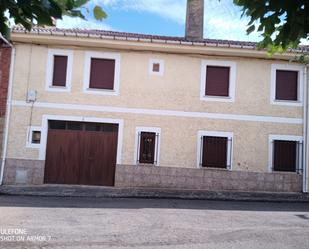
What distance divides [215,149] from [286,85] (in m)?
3.72

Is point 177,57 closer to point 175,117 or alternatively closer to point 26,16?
point 175,117

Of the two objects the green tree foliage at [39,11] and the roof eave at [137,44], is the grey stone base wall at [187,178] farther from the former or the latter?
the green tree foliage at [39,11]

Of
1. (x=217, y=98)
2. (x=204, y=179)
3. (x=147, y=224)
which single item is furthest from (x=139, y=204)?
(x=217, y=98)

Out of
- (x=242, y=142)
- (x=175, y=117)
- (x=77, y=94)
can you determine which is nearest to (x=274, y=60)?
(x=242, y=142)

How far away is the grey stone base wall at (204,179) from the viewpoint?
14.8 m

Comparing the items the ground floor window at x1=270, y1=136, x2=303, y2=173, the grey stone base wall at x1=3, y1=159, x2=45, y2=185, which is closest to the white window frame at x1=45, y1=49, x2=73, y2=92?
the grey stone base wall at x1=3, y1=159, x2=45, y2=185

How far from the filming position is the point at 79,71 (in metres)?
15.1

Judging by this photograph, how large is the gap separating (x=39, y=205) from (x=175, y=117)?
6.42m

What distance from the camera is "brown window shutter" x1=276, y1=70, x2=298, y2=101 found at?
51.2ft

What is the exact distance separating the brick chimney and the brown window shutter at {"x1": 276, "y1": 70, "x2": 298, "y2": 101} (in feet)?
11.4

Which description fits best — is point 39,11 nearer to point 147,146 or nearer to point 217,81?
point 147,146

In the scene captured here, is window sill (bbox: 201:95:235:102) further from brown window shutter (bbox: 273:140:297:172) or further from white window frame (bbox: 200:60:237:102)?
brown window shutter (bbox: 273:140:297:172)

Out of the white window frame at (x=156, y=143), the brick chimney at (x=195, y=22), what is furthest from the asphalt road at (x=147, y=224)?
the brick chimney at (x=195, y=22)

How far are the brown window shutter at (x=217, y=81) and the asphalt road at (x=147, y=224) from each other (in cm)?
498
